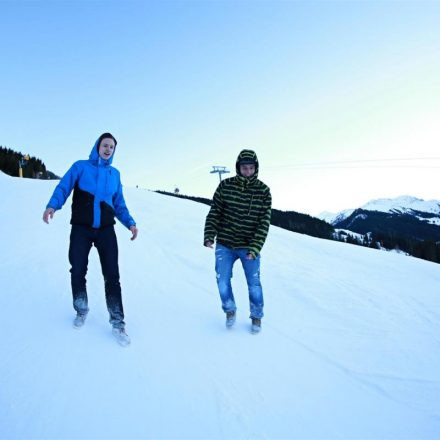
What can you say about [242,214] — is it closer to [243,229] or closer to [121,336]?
[243,229]

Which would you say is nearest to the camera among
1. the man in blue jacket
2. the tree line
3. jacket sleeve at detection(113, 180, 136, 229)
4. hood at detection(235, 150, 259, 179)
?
the man in blue jacket

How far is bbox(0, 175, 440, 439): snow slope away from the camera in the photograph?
229 cm

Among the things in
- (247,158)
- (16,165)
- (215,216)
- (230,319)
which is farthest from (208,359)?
(16,165)

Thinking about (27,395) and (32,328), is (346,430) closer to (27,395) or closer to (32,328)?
(27,395)

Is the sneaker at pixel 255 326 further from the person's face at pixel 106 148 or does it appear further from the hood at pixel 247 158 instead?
the person's face at pixel 106 148

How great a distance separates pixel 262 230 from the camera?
3.80m

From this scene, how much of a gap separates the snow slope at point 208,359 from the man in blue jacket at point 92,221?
0.31m

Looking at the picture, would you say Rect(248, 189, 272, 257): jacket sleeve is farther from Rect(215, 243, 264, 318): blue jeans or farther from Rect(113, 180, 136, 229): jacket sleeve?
Rect(113, 180, 136, 229): jacket sleeve

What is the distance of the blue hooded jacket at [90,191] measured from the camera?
3.38m

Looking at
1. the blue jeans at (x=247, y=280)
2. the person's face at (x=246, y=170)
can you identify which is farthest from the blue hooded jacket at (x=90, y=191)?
the person's face at (x=246, y=170)

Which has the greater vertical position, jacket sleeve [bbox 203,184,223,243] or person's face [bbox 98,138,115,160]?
person's face [bbox 98,138,115,160]

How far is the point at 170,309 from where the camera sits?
426cm

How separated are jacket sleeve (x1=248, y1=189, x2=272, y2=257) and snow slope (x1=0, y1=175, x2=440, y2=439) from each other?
93cm

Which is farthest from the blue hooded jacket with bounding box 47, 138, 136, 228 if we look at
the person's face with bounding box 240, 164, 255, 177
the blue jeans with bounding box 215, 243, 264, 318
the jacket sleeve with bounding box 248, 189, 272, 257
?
the jacket sleeve with bounding box 248, 189, 272, 257
